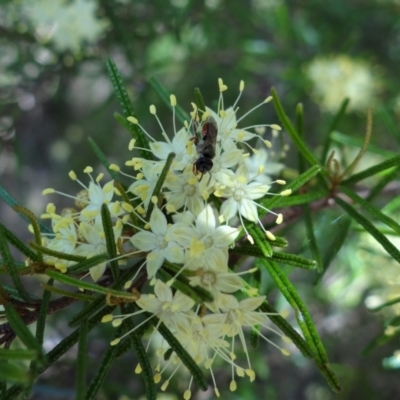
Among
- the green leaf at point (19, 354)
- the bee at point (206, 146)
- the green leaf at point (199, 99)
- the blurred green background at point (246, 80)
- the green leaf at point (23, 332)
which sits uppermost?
the green leaf at point (199, 99)

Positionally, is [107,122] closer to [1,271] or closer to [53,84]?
[53,84]

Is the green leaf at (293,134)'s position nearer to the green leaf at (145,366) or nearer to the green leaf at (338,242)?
the green leaf at (338,242)

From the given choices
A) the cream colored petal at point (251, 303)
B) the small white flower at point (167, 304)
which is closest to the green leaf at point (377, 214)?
the cream colored petal at point (251, 303)

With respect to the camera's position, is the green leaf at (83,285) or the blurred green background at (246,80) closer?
the green leaf at (83,285)

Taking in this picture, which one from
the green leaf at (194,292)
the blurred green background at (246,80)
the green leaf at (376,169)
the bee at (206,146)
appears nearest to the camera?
the green leaf at (194,292)

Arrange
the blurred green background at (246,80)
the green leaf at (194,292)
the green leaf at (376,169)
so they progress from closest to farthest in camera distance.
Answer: the green leaf at (194,292) < the green leaf at (376,169) < the blurred green background at (246,80)

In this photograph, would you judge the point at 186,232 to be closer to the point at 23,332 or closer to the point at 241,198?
the point at 241,198

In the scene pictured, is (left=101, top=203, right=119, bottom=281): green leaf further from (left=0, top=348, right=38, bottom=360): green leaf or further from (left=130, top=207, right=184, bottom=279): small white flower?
(left=0, top=348, right=38, bottom=360): green leaf

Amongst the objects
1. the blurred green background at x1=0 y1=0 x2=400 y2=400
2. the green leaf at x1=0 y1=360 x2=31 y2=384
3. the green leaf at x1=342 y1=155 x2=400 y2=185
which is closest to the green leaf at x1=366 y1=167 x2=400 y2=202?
the green leaf at x1=342 y1=155 x2=400 y2=185
